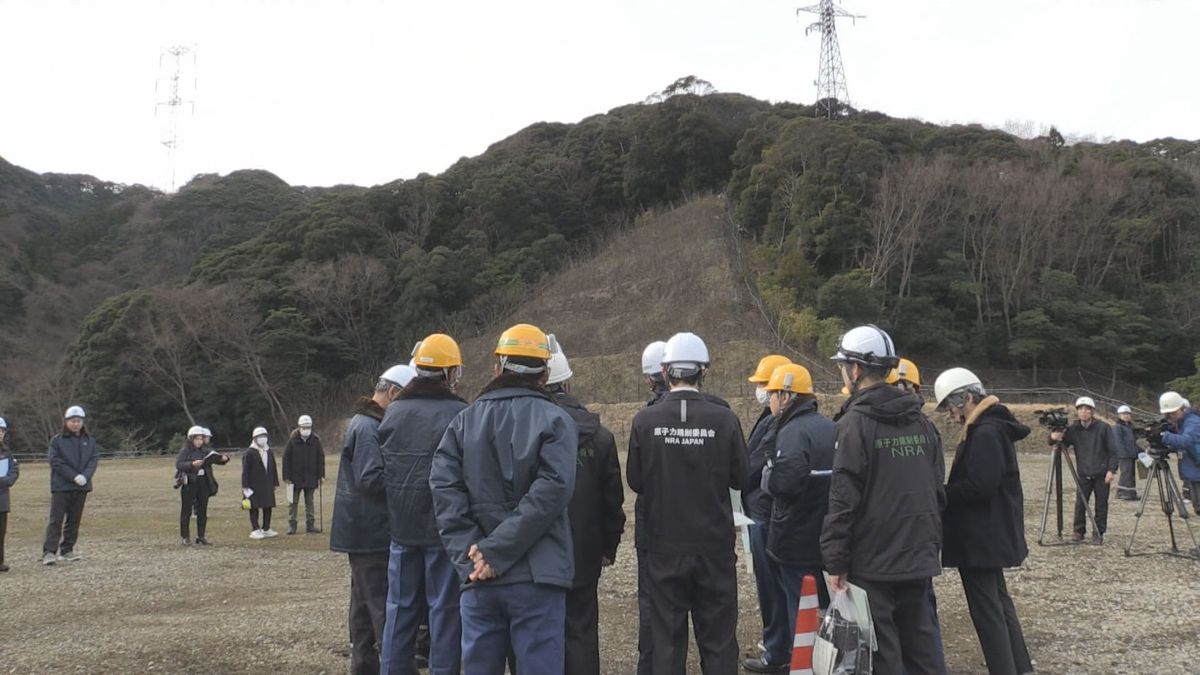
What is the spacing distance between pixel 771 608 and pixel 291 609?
4.49 meters

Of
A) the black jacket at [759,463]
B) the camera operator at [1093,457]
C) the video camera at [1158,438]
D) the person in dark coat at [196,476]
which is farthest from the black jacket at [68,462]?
the camera operator at [1093,457]

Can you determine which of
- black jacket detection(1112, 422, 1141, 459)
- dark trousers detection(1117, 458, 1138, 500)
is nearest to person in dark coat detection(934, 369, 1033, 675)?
black jacket detection(1112, 422, 1141, 459)

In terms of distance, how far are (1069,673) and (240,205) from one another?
7166cm

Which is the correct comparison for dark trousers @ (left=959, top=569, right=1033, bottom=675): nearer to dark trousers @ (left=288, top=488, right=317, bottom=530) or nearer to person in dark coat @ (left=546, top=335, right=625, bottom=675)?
person in dark coat @ (left=546, top=335, right=625, bottom=675)

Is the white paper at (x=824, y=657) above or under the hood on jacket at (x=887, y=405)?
under

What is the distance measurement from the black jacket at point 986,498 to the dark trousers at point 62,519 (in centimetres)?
987

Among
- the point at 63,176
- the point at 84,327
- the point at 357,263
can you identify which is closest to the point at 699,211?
the point at 357,263

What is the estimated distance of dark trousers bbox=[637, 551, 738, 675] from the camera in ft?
14.0

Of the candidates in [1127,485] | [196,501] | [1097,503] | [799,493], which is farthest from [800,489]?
[1127,485]

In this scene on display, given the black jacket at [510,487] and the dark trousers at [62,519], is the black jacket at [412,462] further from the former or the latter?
the dark trousers at [62,519]

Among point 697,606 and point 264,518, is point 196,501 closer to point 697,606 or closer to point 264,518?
point 264,518

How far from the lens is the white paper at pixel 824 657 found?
12.7 ft

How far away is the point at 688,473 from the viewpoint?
14.0 ft

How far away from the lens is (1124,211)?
38844mm
